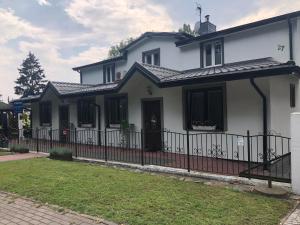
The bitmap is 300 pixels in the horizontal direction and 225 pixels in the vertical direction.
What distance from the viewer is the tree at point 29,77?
2015 inches

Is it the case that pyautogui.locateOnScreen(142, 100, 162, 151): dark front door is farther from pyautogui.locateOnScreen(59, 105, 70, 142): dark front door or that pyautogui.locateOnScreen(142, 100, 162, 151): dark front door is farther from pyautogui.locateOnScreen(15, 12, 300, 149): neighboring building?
pyautogui.locateOnScreen(59, 105, 70, 142): dark front door

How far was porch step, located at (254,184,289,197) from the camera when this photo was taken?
6134 mm

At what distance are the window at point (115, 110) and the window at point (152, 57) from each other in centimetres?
307

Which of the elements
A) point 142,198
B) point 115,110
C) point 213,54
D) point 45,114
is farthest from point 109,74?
point 142,198

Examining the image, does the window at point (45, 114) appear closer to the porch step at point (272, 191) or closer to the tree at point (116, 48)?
the porch step at point (272, 191)

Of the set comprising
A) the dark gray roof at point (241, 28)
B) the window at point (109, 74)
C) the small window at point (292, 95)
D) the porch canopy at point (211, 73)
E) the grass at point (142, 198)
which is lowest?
the grass at point (142, 198)

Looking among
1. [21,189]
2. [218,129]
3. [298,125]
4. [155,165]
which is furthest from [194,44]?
[21,189]

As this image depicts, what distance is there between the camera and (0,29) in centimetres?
1405

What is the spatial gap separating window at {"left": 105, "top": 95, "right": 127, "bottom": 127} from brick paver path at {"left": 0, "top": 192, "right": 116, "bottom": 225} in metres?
8.56

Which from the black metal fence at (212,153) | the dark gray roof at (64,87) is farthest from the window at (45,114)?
the black metal fence at (212,153)

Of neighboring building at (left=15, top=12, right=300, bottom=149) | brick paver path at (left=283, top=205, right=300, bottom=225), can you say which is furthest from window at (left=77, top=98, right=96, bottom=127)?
brick paver path at (left=283, top=205, right=300, bottom=225)

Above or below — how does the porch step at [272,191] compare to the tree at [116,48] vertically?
below

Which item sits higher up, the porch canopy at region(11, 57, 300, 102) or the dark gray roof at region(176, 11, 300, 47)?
the dark gray roof at region(176, 11, 300, 47)

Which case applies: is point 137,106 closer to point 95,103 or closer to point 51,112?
point 95,103
